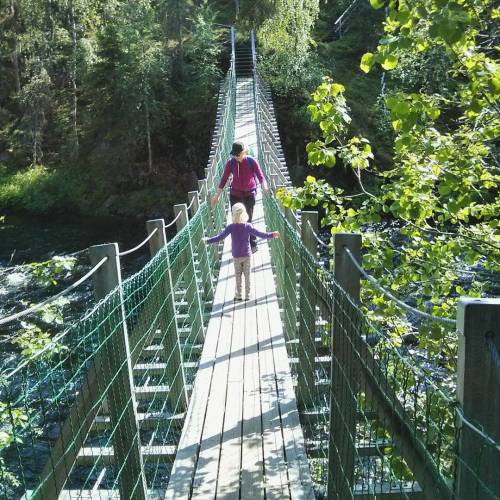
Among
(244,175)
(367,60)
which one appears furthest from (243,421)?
(244,175)

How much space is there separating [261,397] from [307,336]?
59cm

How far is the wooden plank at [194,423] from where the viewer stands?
2.56 metres

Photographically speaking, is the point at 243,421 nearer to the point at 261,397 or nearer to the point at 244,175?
the point at 261,397

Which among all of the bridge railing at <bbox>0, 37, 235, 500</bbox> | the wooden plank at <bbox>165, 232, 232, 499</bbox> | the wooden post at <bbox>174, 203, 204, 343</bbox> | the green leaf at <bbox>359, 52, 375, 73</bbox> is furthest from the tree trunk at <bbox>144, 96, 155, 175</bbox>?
the green leaf at <bbox>359, 52, 375, 73</bbox>

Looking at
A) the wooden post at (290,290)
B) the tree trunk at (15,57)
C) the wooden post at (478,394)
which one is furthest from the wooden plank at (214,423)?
the tree trunk at (15,57)

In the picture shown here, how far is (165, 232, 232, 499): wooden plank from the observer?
2.56 m

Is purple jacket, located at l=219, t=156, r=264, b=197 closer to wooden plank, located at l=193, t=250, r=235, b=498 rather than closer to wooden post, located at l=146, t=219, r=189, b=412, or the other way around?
wooden plank, located at l=193, t=250, r=235, b=498

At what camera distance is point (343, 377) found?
2180 mm

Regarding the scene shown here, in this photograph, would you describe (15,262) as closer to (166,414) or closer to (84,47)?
(84,47)

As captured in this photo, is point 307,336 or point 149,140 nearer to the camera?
point 307,336

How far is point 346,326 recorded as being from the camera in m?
2.12

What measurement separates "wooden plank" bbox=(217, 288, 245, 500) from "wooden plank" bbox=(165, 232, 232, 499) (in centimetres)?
12

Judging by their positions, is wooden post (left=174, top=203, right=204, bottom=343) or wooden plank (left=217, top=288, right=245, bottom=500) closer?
wooden plank (left=217, top=288, right=245, bottom=500)

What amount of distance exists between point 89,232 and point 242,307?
12532mm
